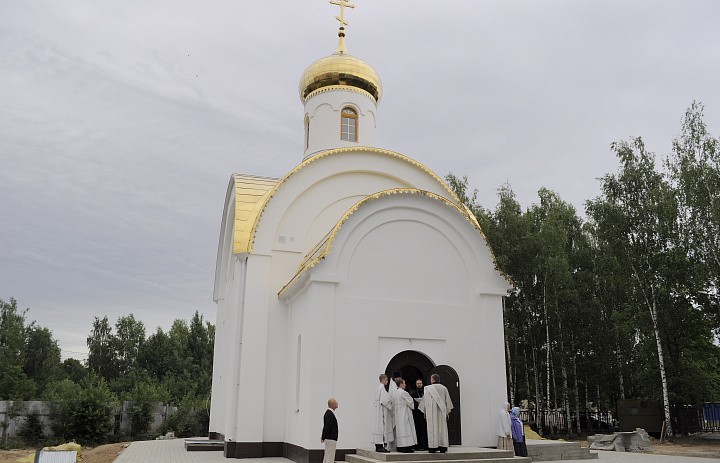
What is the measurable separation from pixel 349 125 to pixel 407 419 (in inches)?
347

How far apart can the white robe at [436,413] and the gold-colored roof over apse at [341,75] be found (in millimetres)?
9288

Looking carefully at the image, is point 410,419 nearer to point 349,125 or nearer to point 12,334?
point 349,125

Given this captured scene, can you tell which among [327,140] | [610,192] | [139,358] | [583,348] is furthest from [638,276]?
[139,358]

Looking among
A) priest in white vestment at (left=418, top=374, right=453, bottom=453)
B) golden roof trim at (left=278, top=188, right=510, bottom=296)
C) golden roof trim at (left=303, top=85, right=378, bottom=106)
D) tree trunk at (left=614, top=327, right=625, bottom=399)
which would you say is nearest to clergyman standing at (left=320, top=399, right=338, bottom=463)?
priest in white vestment at (left=418, top=374, right=453, bottom=453)

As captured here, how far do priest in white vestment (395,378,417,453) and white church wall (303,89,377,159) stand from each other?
7977 millimetres

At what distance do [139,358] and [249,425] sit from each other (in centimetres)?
3032

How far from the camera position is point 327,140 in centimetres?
1505

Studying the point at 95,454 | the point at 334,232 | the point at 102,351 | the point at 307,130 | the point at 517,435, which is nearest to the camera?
the point at 517,435

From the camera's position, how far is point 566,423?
20.5 meters

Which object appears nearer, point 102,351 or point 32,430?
point 32,430

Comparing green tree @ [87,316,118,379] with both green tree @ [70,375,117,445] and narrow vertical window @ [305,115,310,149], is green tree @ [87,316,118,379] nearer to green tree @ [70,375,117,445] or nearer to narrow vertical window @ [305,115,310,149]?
green tree @ [70,375,117,445]

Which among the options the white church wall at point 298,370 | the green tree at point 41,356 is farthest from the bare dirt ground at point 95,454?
the green tree at point 41,356

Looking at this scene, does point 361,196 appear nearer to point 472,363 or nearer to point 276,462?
point 472,363

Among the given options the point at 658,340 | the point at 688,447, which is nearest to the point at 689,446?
the point at 688,447
